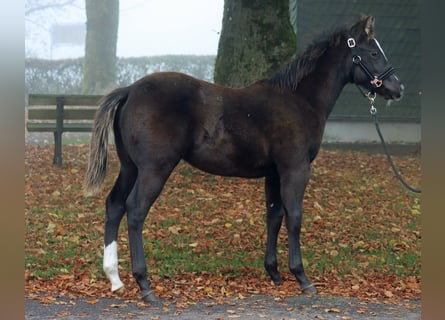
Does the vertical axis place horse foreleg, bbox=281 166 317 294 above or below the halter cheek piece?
below

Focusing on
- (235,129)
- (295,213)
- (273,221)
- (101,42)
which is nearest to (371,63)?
(235,129)

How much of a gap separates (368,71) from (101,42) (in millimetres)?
19825

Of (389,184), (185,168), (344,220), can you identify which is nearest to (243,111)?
(344,220)

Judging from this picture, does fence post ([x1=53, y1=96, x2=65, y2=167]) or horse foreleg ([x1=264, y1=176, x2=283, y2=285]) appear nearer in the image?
horse foreleg ([x1=264, y1=176, x2=283, y2=285])

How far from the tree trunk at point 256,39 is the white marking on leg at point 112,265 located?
5146mm

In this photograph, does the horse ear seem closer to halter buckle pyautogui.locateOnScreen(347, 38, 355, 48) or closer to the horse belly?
halter buckle pyautogui.locateOnScreen(347, 38, 355, 48)

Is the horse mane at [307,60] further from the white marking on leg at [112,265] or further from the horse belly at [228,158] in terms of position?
the white marking on leg at [112,265]

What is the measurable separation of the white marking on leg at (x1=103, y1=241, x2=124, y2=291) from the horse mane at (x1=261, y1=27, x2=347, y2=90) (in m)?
2.14

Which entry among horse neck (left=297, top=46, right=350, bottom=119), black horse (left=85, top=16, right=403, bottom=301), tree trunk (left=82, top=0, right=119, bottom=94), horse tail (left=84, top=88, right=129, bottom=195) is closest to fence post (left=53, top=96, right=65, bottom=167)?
black horse (left=85, top=16, right=403, bottom=301)

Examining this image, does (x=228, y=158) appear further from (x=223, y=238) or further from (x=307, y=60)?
(x=223, y=238)

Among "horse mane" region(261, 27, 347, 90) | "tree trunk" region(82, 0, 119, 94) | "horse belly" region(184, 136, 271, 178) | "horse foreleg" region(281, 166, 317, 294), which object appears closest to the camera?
"horse belly" region(184, 136, 271, 178)

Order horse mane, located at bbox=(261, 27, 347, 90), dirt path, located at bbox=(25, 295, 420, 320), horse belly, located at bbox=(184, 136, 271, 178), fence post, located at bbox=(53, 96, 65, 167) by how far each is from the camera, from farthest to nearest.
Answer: fence post, located at bbox=(53, 96, 65, 167) → horse mane, located at bbox=(261, 27, 347, 90) → horse belly, located at bbox=(184, 136, 271, 178) → dirt path, located at bbox=(25, 295, 420, 320)

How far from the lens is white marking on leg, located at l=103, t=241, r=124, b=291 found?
5.91 metres
